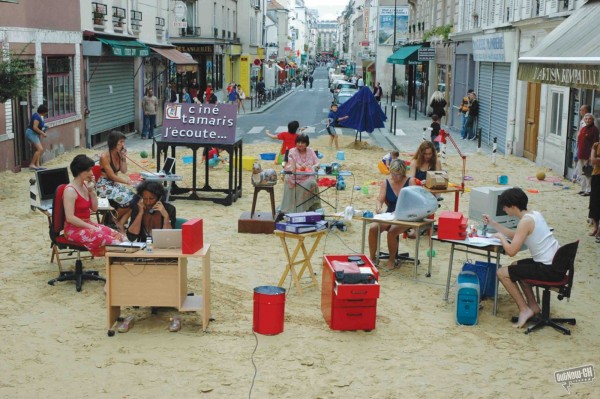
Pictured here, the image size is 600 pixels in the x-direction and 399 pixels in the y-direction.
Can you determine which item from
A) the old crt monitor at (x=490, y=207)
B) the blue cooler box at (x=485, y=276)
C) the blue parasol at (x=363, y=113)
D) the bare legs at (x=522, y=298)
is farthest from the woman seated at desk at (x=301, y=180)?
the blue parasol at (x=363, y=113)

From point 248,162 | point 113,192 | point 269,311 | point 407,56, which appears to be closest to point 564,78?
point 269,311

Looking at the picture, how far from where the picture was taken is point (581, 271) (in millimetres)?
10359

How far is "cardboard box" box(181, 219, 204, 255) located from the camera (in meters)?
7.42

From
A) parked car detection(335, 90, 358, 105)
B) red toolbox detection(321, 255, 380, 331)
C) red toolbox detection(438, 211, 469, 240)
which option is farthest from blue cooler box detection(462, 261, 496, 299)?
parked car detection(335, 90, 358, 105)

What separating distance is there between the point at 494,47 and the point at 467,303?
18120mm

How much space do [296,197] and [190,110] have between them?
3324 millimetres

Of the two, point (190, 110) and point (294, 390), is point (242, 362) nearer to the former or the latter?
point (294, 390)

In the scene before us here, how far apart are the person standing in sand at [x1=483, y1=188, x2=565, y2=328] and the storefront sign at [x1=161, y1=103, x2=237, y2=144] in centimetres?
728

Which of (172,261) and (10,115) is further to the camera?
(10,115)

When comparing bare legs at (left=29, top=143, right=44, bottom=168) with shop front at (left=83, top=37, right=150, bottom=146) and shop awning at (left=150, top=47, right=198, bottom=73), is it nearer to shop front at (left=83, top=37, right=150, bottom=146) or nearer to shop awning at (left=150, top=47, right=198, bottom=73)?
shop front at (left=83, top=37, right=150, bottom=146)

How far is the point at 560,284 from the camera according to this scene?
777 cm

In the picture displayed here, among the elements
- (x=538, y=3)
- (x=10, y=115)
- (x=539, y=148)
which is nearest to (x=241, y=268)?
(x=10, y=115)

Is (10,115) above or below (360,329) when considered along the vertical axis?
above

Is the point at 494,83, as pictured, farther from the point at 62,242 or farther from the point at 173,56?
the point at 62,242
